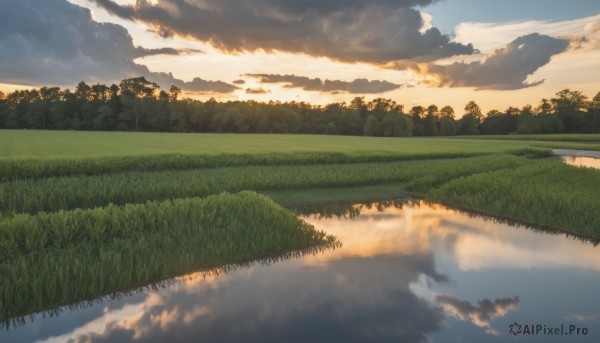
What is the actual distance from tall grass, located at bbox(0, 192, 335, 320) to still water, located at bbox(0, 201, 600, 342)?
395 millimetres

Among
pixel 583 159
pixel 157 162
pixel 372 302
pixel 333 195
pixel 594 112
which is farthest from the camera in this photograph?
pixel 594 112

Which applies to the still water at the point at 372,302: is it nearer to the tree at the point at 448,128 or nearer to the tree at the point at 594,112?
the tree at the point at 594,112

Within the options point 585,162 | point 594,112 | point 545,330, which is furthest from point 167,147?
point 594,112

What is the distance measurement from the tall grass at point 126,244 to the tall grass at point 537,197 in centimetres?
713

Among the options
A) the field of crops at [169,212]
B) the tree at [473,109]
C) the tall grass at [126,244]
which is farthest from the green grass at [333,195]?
the tree at [473,109]

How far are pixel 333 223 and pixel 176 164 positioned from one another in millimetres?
13418

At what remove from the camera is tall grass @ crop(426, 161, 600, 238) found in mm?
11414

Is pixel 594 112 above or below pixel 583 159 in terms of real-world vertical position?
above

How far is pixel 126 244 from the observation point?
757 cm

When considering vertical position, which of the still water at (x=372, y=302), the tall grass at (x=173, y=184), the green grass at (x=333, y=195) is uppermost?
the tall grass at (x=173, y=184)

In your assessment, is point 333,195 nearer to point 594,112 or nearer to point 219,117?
point 219,117

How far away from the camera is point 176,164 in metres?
22.2

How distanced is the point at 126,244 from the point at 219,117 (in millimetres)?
101697

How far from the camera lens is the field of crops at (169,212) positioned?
6566 mm
